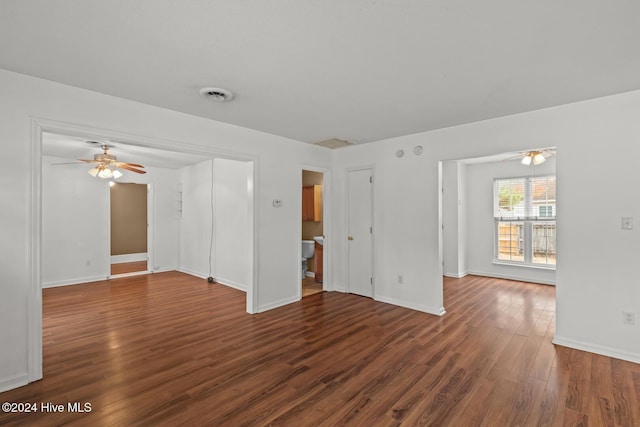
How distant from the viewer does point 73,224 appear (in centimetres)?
613

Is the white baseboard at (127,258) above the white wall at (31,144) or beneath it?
beneath

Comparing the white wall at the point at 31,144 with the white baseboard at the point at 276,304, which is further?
the white baseboard at the point at 276,304

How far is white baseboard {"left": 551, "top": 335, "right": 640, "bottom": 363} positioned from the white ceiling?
2.51 meters

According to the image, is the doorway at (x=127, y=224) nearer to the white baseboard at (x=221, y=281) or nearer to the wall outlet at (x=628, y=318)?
the white baseboard at (x=221, y=281)

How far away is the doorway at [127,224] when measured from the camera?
28.7 ft

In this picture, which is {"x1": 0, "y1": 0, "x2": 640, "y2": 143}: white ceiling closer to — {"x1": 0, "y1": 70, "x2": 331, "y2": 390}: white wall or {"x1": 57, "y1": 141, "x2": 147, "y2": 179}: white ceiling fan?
{"x1": 0, "y1": 70, "x2": 331, "y2": 390}: white wall

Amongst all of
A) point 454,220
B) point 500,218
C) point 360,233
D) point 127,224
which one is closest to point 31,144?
point 360,233

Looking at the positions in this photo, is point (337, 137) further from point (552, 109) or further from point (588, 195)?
point (588, 195)

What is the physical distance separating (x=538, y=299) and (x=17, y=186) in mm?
6712

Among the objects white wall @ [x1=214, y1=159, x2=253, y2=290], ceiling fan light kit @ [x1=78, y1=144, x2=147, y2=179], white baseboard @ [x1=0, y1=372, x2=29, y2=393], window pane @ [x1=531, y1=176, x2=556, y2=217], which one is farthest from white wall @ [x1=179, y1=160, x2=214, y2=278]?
window pane @ [x1=531, y1=176, x2=556, y2=217]

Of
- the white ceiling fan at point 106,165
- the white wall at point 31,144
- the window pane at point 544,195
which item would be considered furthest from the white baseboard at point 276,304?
the window pane at point 544,195

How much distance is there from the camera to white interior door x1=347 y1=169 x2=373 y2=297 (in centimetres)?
507

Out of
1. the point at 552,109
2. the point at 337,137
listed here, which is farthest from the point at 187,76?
the point at 552,109

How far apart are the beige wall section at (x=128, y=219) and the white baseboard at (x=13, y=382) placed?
7.18m
